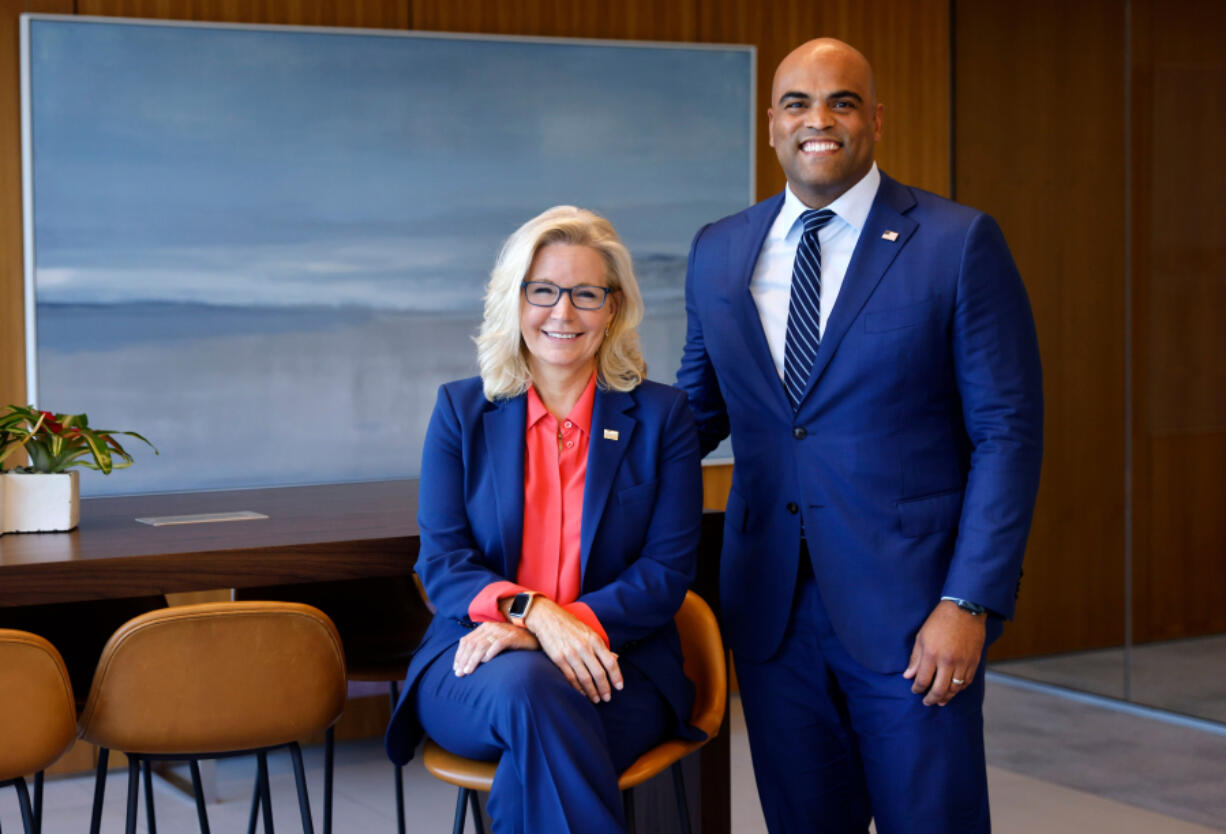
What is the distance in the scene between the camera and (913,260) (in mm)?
2312

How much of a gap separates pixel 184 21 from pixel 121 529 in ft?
7.65

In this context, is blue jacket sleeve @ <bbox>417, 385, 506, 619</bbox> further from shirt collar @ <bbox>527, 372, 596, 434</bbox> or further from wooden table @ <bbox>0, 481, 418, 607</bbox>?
wooden table @ <bbox>0, 481, 418, 607</bbox>

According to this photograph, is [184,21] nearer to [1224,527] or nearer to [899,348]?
[899,348]

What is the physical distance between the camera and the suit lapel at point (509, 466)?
7.78ft

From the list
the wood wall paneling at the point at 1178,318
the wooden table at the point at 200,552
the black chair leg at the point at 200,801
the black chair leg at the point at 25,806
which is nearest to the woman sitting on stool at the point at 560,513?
the wooden table at the point at 200,552

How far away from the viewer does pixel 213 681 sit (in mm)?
2396

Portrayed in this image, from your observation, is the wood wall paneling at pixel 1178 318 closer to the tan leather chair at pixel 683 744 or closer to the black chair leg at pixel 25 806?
the tan leather chair at pixel 683 744

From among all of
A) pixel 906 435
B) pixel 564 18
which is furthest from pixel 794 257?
pixel 564 18

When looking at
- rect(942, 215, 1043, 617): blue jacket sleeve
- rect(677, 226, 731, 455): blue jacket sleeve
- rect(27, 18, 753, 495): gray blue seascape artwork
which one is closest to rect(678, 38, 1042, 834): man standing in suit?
rect(942, 215, 1043, 617): blue jacket sleeve

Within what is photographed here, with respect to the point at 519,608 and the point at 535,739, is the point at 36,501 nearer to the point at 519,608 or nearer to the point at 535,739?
the point at 519,608

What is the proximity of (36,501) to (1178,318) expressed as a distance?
410cm

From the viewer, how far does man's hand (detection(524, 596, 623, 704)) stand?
219cm

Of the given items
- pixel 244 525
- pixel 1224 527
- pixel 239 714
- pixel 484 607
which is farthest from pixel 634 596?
pixel 1224 527

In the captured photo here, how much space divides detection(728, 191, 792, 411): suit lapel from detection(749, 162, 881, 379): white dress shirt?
2 cm
